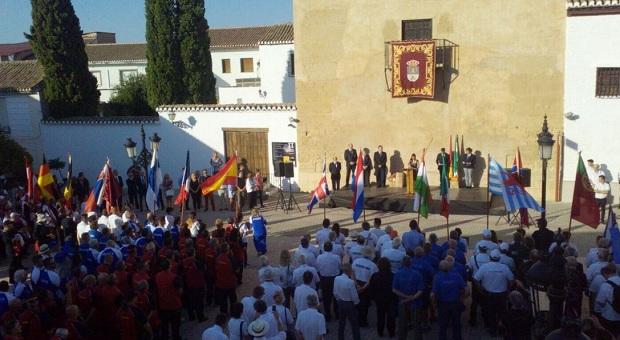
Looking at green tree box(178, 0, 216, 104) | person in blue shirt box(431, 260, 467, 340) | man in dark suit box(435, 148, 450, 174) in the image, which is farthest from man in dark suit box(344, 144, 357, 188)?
person in blue shirt box(431, 260, 467, 340)

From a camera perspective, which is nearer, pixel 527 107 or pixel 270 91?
pixel 527 107

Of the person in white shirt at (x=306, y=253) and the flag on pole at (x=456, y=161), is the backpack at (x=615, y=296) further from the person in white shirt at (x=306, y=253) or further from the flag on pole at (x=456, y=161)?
the flag on pole at (x=456, y=161)

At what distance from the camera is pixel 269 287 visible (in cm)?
882

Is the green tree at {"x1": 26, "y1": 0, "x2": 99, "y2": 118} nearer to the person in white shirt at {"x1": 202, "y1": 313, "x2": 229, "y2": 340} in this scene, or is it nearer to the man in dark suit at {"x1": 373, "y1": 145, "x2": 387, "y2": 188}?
the man in dark suit at {"x1": 373, "y1": 145, "x2": 387, "y2": 188}

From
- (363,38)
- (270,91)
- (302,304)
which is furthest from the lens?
(270,91)

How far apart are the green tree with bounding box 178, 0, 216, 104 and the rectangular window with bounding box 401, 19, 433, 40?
10.8 m

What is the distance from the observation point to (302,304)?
866 cm

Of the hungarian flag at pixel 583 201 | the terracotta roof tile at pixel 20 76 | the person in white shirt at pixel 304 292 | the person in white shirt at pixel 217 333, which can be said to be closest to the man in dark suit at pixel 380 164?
the hungarian flag at pixel 583 201

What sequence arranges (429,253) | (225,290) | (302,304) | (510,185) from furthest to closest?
(510,185) < (225,290) < (429,253) < (302,304)

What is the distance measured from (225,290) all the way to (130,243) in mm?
2314

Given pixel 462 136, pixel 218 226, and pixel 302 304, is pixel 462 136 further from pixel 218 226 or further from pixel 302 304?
pixel 302 304

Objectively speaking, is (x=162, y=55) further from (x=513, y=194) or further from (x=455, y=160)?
(x=513, y=194)

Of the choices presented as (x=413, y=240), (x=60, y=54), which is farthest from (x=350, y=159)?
Answer: (x=60, y=54)

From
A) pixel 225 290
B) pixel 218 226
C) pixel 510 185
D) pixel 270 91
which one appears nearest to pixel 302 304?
pixel 225 290
